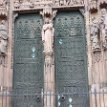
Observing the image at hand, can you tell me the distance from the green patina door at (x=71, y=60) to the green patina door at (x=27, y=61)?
520 millimetres

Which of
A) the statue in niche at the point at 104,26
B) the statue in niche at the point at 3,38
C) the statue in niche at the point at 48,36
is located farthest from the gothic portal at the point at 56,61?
the statue in niche at the point at 104,26

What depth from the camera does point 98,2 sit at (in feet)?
31.9

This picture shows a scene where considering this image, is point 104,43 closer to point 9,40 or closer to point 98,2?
point 98,2

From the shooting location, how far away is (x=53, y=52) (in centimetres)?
961

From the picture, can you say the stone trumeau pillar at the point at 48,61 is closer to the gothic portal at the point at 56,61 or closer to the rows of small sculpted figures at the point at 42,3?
the gothic portal at the point at 56,61

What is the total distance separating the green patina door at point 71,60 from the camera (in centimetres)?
938

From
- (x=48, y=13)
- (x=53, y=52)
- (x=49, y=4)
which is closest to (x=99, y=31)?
(x=53, y=52)

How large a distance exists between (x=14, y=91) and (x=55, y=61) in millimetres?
1385

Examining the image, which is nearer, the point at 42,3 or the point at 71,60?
the point at 71,60

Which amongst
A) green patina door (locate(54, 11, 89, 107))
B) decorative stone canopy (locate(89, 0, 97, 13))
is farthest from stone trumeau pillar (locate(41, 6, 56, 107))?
decorative stone canopy (locate(89, 0, 97, 13))

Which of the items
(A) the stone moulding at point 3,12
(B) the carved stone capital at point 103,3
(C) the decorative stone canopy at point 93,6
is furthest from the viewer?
(A) the stone moulding at point 3,12

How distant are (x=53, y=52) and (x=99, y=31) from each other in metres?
1.36

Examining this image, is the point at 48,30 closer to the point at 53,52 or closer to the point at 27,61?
the point at 53,52

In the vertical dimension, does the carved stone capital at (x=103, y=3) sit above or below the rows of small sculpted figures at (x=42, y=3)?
below
